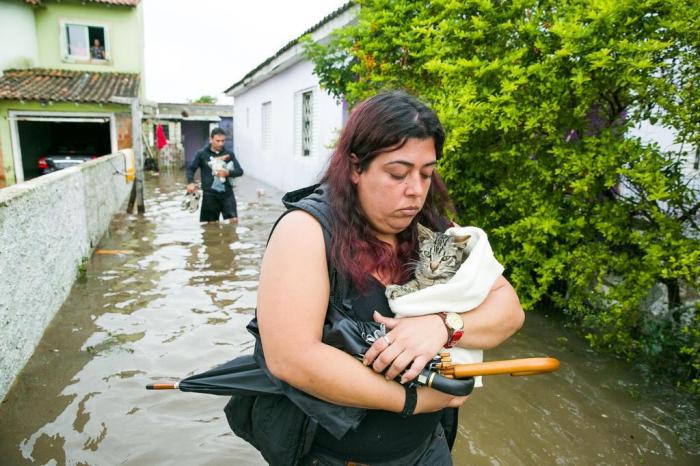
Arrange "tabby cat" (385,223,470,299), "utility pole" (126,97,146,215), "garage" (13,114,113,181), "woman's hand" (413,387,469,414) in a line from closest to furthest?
"woman's hand" (413,387,469,414)
"tabby cat" (385,223,470,299)
"utility pole" (126,97,146,215)
"garage" (13,114,113,181)

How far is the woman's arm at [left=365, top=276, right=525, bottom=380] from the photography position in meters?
1.37

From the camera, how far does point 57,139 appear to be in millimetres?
24266

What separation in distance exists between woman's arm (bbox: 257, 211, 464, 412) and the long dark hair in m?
0.11

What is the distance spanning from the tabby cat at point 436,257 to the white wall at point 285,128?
21.6 feet

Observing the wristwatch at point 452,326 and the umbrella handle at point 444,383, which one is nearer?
the umbrella handle at point 444,383

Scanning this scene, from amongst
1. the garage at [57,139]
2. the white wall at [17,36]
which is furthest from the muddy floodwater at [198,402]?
the garage at [57,139]

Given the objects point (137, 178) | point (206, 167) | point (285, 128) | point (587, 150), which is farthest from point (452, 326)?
point (285, 128)

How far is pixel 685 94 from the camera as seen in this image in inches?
144

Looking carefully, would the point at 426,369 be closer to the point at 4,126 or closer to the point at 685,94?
the point at 685,94

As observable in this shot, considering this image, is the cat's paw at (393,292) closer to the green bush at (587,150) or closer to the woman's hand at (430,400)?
the woman's hand at (430,400)

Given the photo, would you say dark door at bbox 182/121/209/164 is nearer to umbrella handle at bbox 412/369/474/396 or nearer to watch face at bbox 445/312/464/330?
watch face at bbox 445/312/464/330

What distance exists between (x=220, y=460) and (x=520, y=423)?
2.24 meters

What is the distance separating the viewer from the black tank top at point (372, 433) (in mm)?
1571

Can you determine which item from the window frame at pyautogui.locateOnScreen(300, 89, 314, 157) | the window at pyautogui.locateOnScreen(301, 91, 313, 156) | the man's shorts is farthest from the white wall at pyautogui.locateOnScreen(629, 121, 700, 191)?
the window at pyautogui.locateOnScreen(301, 91, 313, 156)
